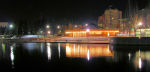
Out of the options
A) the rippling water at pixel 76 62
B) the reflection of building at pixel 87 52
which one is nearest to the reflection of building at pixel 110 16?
the reflection of building at pixel 87 52

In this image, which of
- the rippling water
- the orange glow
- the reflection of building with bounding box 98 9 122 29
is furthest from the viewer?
the reflection of building with bounding box 98 9 122 29

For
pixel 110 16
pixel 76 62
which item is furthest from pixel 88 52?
pixel 110 16

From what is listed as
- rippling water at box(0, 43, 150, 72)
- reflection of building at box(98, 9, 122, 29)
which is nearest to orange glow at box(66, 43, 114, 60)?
rippling water at box(0, 43, 150, 72)

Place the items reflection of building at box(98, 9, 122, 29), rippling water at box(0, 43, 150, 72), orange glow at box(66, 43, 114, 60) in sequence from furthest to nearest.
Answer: reflection of building at box(98, 9, 122, 29)
orange glow at box(66, 43, 114, 60)
rippling water at box(0, 43, 150, 72)

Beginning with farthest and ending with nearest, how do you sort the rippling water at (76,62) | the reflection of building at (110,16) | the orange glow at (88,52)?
the reflection of building at (110,16) < the orange glow at (88,52) < the rippling water at (76,62)

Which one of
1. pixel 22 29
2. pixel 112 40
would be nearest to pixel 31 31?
pixel 22 29

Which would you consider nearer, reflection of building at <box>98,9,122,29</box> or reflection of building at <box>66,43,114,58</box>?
reflection of building at <box>66,43,114,58</box>

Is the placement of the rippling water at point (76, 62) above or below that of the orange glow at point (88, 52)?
below

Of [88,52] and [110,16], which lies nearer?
[88,52]

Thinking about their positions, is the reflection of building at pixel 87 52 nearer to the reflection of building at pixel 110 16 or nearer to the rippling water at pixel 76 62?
the rippling water at pixel 76 62

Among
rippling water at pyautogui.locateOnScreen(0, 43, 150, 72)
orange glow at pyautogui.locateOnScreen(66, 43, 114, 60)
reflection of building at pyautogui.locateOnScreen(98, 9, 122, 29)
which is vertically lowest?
rippling water at pyautogui.locateOnScreen(0, 43, 150, 72)

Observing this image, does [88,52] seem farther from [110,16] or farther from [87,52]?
[110,16]

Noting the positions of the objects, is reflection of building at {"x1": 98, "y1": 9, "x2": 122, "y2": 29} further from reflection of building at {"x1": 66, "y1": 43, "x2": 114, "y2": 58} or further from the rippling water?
the rippling water

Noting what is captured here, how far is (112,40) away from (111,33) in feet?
80.4
